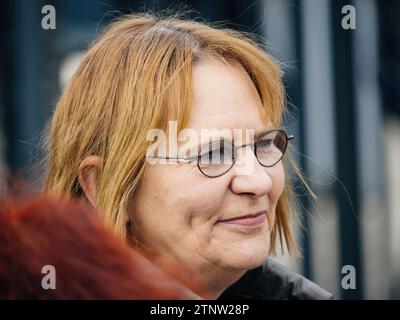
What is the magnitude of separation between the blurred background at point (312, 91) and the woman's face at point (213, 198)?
0.82ft

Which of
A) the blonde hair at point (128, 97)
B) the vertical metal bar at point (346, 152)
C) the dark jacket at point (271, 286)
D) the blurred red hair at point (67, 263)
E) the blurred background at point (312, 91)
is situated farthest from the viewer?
the vertical metal bar at point (346, 152)

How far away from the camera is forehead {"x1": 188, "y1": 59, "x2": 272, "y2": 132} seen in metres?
1.73

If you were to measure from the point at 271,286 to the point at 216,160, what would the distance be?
0.42 meters

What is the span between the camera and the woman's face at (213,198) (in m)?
1.75

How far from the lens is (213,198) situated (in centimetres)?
175

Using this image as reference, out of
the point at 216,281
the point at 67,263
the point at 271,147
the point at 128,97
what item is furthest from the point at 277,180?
the point at 67,263

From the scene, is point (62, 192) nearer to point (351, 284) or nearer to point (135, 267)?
point (135, 267)

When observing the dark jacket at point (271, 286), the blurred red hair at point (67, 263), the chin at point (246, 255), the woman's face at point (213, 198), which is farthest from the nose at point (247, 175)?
the blurred red hair at point (67, 263)

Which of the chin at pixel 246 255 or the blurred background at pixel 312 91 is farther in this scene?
the blurred background at pixel 312 91

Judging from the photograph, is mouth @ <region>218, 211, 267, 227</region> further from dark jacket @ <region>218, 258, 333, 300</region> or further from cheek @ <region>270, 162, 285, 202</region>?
dark jacket @ <region>218, 258, 333, 300</region>

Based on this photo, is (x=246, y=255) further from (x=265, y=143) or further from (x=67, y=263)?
(x=67, y=263)

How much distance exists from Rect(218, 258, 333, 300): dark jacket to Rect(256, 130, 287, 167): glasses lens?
0.28 meters

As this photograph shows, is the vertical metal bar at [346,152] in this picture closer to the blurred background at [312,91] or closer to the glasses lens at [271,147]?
the blurred background at [312,91]

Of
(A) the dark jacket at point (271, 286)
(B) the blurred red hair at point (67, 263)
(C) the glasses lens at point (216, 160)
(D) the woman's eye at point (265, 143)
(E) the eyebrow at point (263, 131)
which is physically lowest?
(A) the dark jacket at point (271, 286)
